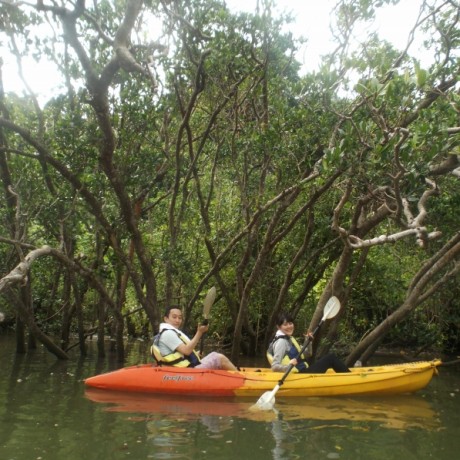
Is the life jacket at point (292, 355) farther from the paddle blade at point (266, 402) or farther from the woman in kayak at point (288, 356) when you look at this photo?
the paddle blade at point (266, 402)

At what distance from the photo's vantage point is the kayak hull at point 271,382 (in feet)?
23.7

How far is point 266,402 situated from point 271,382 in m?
0.67

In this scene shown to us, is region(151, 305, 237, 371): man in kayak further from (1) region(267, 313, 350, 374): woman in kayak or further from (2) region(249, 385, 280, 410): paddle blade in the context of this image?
(2) region(249, 385, 280, 410): paddle blade

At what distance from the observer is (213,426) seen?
561cm

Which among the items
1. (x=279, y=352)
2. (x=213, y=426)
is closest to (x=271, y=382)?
(x=279, y=352)

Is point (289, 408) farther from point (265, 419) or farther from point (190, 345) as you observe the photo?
point (190, 345)

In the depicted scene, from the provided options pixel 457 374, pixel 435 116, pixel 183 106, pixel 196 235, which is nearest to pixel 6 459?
pixel 435 116

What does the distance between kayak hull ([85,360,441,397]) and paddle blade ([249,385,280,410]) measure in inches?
19.7

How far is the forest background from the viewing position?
6.29 metres

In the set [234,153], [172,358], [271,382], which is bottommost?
[271,382]

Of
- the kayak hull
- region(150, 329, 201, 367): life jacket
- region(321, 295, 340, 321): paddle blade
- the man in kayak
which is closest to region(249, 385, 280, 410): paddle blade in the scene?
the kayak hull

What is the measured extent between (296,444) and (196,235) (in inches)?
282

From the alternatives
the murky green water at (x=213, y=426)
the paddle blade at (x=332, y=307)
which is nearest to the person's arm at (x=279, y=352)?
the murky green water at (x=213, y=426)

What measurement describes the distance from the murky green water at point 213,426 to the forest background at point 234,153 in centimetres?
157
